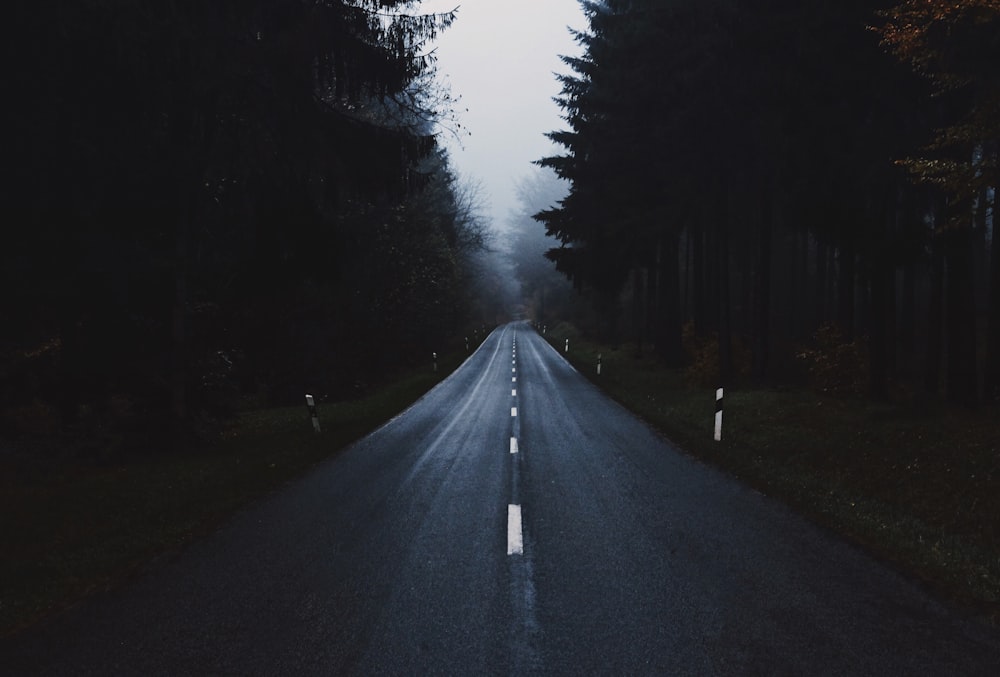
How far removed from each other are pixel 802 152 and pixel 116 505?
52.9ft

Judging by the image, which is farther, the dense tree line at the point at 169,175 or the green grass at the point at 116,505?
the dense tree line at the point at 169,175

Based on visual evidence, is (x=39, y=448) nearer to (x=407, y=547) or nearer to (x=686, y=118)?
(x=407, y=547)

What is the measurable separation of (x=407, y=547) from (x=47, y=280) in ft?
22.6

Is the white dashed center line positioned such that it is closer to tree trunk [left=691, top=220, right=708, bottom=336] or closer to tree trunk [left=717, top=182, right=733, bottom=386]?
tree trunk [left=717, top=182, right=733, bottom=386]

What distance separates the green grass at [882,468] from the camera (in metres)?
6.43

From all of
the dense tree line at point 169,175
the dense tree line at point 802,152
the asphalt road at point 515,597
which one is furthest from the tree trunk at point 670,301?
the asphalt road at point 515,597

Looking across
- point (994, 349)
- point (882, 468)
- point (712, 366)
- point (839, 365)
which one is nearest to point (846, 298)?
point (712, 366)

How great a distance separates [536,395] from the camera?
21.5 m

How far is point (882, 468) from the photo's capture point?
10.6 m

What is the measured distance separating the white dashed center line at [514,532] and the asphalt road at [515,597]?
1.3 inches

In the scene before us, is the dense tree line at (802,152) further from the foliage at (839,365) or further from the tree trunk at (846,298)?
the foliage at (839,365)

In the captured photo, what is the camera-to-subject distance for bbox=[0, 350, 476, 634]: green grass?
6.09m

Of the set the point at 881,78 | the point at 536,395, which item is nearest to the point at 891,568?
the point at 881,78

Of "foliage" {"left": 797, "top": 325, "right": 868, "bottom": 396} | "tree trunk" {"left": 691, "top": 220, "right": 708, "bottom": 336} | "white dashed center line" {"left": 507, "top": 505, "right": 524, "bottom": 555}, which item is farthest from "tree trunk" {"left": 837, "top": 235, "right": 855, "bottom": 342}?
"white dashed center line" {"left": 507, "top": 505, "right": 524, "bottom": 555}
